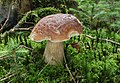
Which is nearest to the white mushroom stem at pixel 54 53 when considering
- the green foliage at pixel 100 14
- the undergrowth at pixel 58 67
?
the undergrowth at pixel 58 67


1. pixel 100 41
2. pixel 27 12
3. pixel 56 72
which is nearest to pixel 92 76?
pixel 56 72

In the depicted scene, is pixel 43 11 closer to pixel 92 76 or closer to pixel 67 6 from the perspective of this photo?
pixel 67 6

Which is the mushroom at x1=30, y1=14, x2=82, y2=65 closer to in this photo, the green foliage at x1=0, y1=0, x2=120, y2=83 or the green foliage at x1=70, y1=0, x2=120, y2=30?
the green foliage at x1=0, y1=0, x2=120, y2=83

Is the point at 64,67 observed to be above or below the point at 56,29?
below

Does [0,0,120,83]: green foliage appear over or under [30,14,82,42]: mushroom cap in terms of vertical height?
under

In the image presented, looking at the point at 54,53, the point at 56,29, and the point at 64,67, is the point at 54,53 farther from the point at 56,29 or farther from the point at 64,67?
the point at 56,29

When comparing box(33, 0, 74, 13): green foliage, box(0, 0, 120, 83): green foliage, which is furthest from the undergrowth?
box(33, 0, 74, 13): green foliage

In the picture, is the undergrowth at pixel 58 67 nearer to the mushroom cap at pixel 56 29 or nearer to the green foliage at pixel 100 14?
the mushroom cap at pixel 56 29

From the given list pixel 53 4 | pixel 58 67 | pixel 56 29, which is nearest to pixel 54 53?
pixel 58 67
